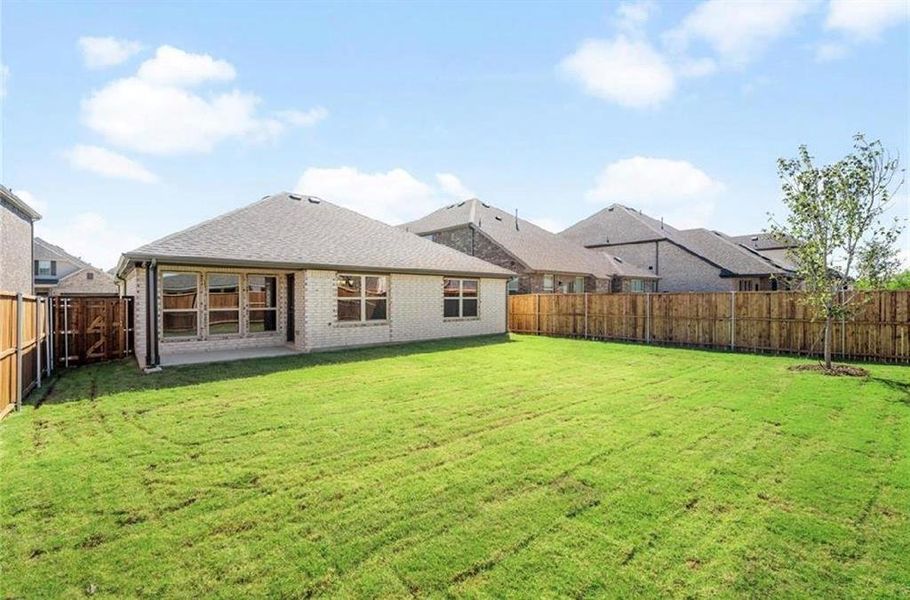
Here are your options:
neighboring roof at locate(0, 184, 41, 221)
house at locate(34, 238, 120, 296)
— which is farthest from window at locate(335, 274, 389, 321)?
house at locate(34, 238, 120, 296)

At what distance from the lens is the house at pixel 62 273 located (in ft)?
122

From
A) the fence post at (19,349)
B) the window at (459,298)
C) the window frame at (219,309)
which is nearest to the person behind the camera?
the fence post at (19,349)

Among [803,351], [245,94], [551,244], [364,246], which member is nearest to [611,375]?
[803,351]

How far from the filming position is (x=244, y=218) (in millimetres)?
14523

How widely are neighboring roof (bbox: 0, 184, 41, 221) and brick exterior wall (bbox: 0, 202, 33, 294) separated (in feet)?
0.48

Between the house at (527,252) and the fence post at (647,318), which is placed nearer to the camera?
the fence post at (647,318)

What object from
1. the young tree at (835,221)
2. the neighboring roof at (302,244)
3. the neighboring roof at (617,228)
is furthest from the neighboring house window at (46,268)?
the young tree at (835,221)

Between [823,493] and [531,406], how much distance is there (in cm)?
370

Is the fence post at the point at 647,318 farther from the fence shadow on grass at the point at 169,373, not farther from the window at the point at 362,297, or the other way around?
the window at the point at 362,297

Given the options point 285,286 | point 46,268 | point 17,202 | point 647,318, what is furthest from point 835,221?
point 46,268

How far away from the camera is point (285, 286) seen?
46.8ft

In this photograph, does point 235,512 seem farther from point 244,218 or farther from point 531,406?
point 244,218

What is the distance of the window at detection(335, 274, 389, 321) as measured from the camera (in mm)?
13961

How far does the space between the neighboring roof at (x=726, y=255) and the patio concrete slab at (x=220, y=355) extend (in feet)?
89.3
